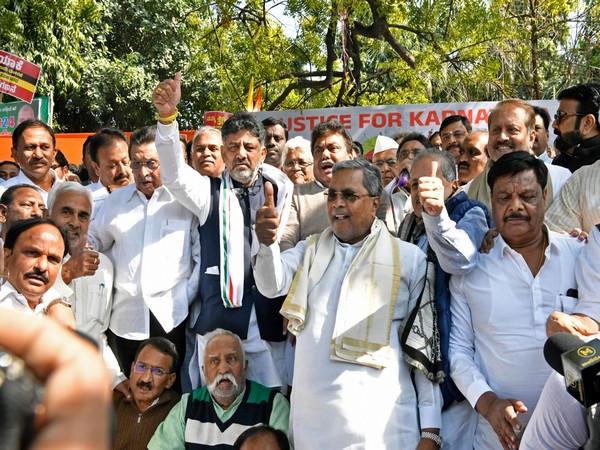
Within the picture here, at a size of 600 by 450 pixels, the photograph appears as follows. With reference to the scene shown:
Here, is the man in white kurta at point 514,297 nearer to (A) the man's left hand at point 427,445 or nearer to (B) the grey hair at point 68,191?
(A) the man's left hand at point 427,445

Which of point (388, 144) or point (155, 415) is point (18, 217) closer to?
point (155, 415)

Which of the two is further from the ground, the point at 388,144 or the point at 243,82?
the point at 243,82

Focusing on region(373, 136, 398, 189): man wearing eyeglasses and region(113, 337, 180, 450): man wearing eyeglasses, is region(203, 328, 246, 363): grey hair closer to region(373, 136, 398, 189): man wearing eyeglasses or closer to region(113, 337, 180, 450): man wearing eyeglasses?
region(113, 337, 180, 450): man wearing eyeglasses

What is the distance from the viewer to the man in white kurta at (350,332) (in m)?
3.78

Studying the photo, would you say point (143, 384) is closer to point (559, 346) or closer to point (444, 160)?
point (444, 160)

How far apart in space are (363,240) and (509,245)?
29.2 inches

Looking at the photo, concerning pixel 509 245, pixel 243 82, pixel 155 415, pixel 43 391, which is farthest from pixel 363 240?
pixel 243 82

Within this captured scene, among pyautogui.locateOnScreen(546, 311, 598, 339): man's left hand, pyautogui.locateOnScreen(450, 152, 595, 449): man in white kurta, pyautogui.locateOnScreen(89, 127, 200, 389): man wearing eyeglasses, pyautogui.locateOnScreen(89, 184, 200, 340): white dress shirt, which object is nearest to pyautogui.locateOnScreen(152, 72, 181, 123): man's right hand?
pyautogui.locateOnScreen(89, 127, 200, 389): man wearing eyeglasses

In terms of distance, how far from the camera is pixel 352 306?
12.8ft

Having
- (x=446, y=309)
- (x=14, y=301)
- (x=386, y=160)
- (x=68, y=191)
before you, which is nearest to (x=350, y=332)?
(x=446, y=309)

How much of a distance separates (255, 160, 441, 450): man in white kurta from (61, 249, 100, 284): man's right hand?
3.04ft

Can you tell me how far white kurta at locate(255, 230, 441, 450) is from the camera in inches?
148

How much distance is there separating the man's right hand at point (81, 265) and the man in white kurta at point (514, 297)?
6.35ft

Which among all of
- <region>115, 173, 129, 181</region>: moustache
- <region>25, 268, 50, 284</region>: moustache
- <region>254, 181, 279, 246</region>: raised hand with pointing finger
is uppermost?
<region>115, 173, 129, 181</region>: moustache
